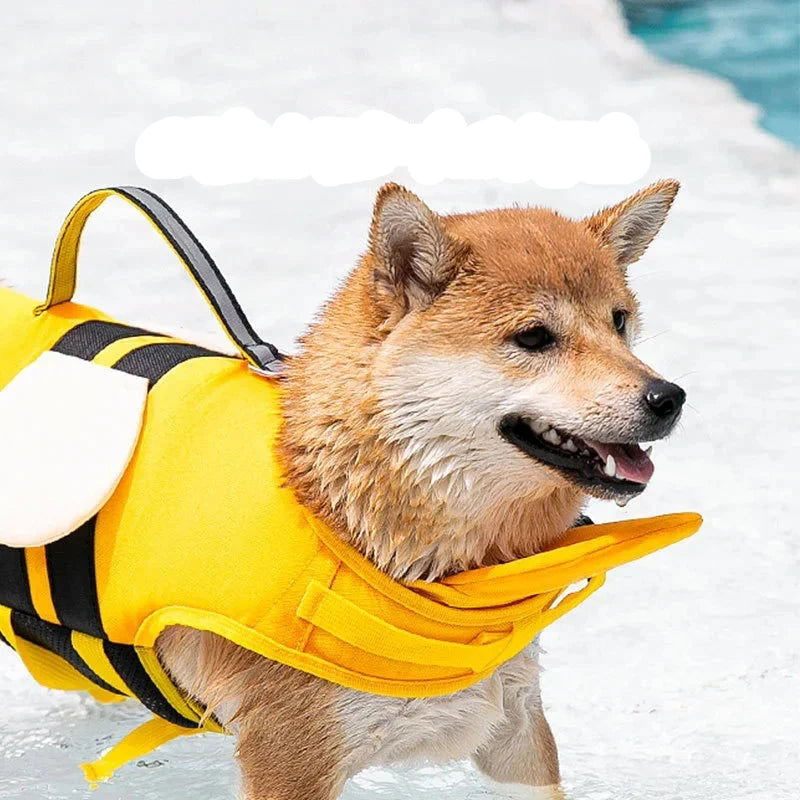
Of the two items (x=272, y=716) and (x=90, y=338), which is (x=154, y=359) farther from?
(x=272, y=716)

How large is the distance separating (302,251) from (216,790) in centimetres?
311

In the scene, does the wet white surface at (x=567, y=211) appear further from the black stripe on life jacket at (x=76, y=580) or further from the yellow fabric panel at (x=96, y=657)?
the black stripe on life jacket at (x=76, y=580)

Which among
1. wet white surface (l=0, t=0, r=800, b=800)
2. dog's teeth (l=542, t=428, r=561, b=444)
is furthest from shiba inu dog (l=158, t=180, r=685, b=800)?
wet white surface (l=0, t=0, r=800, b=800)

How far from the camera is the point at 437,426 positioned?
76.4 inches

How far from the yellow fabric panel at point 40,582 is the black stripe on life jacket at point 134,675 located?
0.12m

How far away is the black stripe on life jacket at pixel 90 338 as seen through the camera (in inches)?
94.9

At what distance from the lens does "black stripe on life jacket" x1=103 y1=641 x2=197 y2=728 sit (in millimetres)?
2201

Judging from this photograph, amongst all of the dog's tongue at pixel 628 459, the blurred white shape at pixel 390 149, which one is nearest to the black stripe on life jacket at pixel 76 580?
the dog's tongue at pixel 628 459

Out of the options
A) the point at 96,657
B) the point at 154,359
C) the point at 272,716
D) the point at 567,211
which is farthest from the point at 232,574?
the point at 567,211

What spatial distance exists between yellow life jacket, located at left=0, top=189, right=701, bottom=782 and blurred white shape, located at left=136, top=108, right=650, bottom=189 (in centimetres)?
391

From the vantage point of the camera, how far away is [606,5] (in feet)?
26.1

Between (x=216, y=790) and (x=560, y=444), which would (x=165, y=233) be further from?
(x=216, y=790)

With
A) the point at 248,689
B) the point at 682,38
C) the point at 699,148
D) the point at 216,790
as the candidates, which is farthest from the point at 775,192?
the point at 248,689

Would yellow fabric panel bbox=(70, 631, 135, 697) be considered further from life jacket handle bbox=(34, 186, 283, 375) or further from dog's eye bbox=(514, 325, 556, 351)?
dog's eye bbox=(514, 325, 556, 351)
